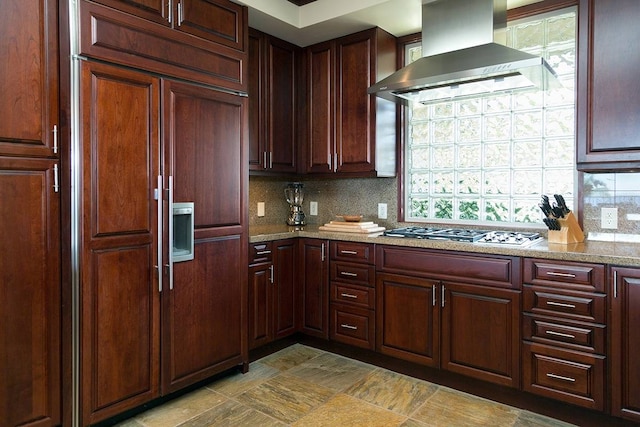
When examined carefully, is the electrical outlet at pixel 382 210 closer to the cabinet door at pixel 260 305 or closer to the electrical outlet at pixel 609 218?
the cabinet door at pixel 260 305

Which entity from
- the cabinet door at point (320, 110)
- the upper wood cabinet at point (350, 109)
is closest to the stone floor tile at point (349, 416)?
the upper wood cabinet at point (350, 109)

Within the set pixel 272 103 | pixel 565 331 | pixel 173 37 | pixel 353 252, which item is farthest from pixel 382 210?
pixel 173 37

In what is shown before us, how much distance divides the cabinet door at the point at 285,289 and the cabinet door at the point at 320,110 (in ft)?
2.28

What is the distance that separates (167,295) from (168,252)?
239 millimetres

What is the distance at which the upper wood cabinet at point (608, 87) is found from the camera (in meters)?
2.18

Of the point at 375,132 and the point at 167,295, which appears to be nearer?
the point at 167,295

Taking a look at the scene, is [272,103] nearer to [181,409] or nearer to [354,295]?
[354,295]

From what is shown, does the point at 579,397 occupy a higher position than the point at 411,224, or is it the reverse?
the point at 411,224

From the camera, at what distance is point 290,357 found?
123 inches

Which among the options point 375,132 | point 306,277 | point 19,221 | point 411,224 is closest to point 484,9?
point 375,132

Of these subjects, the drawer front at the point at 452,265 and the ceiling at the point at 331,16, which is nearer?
the drawer front at the point at 452,265

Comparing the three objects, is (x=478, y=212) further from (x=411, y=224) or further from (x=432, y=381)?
(x=432, y=381)

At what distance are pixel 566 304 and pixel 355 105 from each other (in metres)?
1.92

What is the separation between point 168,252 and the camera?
2.29m
